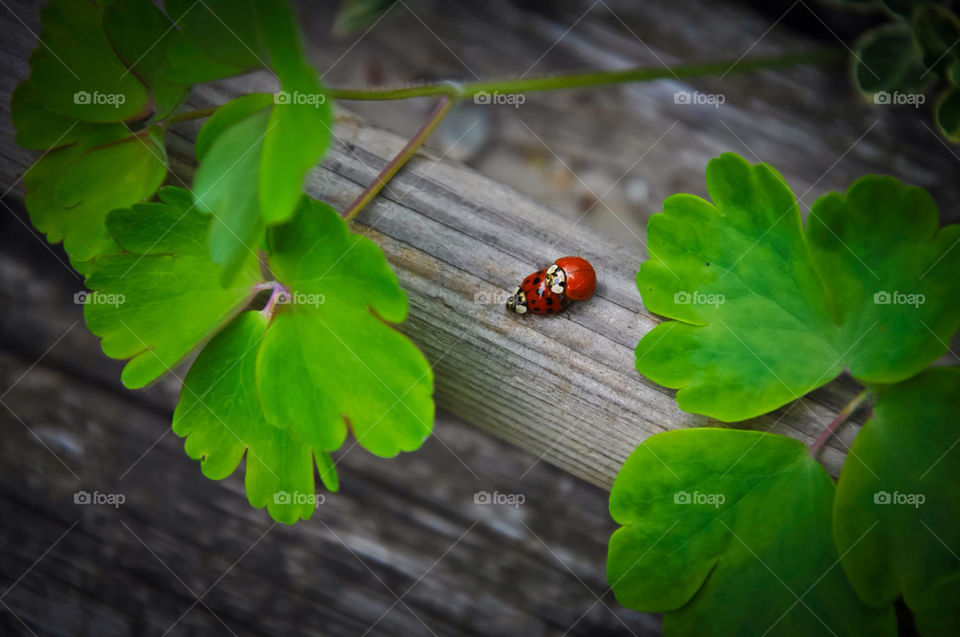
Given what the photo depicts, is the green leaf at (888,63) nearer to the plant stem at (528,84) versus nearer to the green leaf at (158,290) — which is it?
the plant stem at (528,84)

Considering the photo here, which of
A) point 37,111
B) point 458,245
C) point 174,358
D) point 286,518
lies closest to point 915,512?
point 458,245

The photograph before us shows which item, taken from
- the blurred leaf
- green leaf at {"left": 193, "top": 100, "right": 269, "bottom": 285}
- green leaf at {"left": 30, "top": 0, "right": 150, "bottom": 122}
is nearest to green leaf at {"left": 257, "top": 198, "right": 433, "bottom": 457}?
green leaf at {"left": 193, "top": 100, "right": 269, "bottom": 285}

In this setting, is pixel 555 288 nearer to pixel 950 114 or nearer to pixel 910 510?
pixel 910 510

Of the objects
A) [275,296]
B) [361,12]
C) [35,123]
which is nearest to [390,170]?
[275,296]

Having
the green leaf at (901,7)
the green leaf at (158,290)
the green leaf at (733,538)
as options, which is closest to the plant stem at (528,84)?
the green leaf at (901,7)

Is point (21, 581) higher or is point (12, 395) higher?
point (12, 395)

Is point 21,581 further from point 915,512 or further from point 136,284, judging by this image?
point 915,512

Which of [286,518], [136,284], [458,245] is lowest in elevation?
[286,518]
